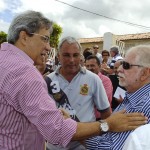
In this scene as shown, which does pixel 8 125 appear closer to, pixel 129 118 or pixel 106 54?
pixel 129 118

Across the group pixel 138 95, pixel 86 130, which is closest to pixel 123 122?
pixel 86 130

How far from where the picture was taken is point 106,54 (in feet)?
26.9

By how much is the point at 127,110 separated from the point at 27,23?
0.92 meters

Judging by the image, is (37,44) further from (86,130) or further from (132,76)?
(132,76)

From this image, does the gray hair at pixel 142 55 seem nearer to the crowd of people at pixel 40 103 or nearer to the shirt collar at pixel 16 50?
the crowd of people at pixel 40 103

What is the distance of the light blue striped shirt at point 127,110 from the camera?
219 cm

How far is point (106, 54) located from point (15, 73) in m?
6.48

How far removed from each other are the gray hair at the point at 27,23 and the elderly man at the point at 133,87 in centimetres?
84

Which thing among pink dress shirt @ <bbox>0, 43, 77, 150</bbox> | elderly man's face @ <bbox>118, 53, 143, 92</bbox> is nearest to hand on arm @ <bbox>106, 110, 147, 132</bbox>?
pink dress shirt @ <bbox>0, 43, 77, 150</bbox>

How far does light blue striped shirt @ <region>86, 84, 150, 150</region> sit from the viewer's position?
7.18 feet

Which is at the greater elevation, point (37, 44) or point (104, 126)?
point (37, 44)

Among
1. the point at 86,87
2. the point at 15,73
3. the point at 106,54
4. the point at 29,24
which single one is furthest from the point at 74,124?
the point at 106,54

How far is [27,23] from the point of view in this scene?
6.73 feet

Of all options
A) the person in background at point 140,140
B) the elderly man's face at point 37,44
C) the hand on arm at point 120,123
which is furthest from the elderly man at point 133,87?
the person in background at point 140,140
